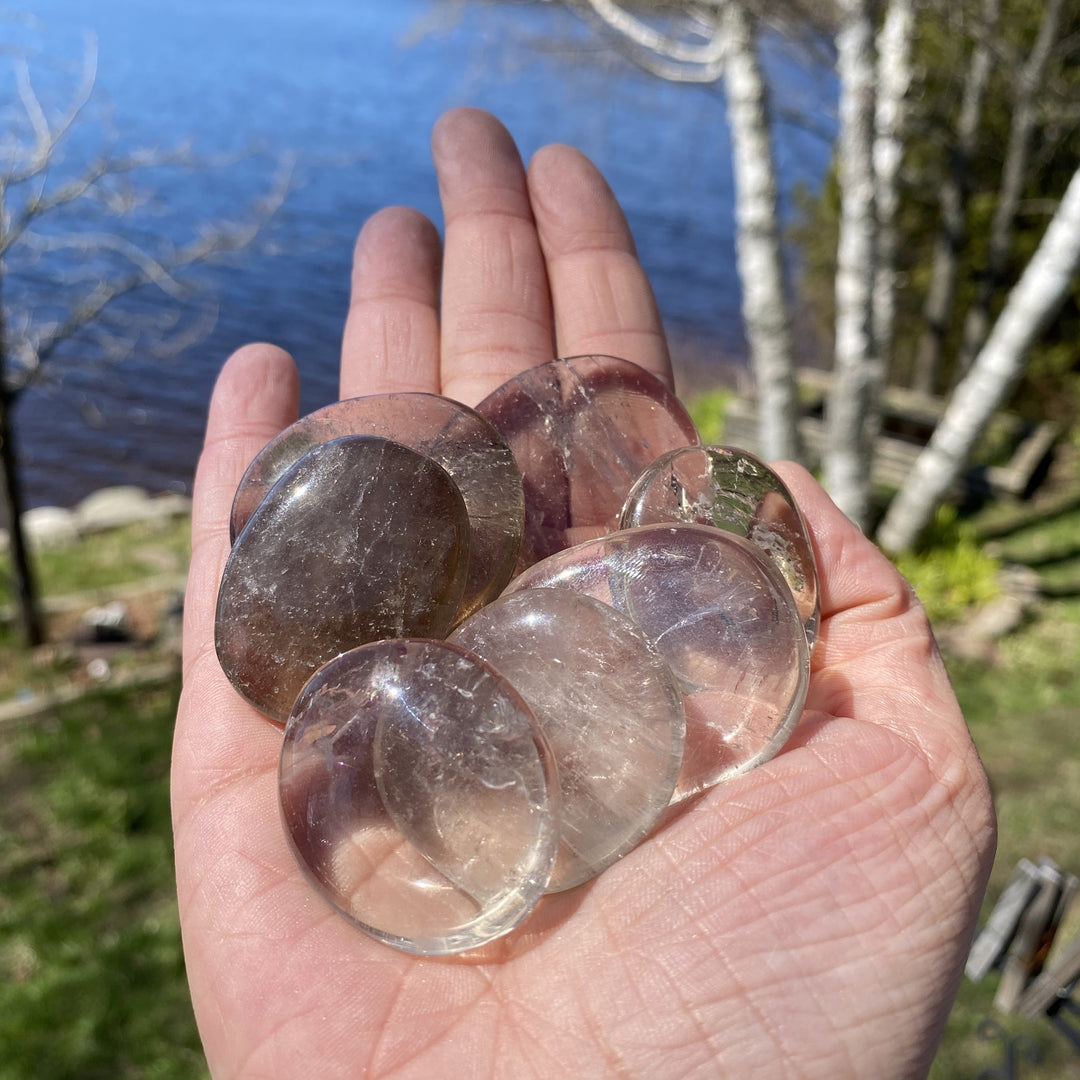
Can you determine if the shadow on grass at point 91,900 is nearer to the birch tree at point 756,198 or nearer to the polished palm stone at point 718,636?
the polished palm stone at point 718,636

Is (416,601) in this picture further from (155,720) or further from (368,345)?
(155,720)

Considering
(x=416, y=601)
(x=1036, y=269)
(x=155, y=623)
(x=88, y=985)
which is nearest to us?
(x=416, y=601)

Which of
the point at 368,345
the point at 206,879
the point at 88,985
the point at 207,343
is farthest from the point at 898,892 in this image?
the point at 207,343

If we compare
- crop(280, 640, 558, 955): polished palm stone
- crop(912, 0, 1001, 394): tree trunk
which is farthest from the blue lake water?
crop(280, 640, 558, 955): polished palm stone


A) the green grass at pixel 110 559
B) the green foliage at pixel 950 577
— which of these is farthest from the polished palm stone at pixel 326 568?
the green grass at pixel 110 559

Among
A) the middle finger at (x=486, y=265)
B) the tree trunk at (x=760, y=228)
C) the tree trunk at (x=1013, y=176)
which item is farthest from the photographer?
the tree trunk at (x=1013, y=176)

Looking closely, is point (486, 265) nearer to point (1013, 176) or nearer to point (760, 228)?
point (760, 228)
